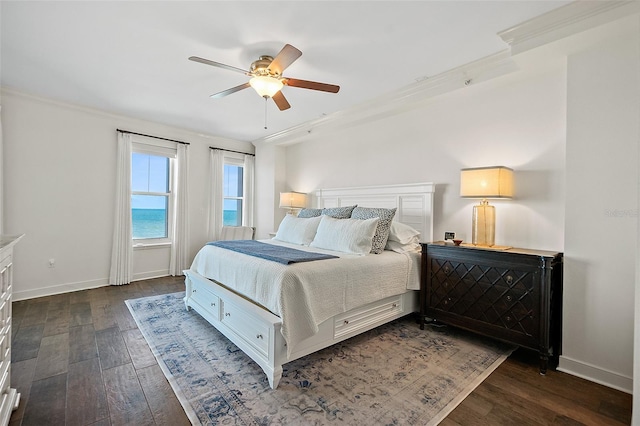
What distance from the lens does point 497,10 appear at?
1.98 metres

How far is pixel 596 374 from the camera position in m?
2.05

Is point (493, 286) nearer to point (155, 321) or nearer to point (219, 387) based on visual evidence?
point (219, 387)

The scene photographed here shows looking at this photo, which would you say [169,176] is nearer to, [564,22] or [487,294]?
[487,294]

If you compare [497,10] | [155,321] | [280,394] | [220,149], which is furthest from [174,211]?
[497,10]

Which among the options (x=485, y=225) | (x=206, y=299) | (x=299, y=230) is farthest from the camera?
(x=299, y=230)

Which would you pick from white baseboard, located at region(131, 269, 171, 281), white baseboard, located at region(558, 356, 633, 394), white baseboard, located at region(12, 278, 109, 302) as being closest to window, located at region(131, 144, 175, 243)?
white baseboard, located at region(131, 269, 171, 281)

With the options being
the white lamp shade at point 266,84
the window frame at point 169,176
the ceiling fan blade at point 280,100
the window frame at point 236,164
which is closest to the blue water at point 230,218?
the window frame at point 236,164

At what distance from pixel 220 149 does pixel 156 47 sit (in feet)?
9.79

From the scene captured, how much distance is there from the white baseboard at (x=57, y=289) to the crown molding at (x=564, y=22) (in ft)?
18.5

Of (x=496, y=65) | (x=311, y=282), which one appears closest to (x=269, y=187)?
(x=311, y=282)

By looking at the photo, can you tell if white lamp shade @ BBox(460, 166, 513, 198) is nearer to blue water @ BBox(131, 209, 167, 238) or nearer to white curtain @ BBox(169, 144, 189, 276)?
white curtain @ BBox(169, 144, 189, 276)

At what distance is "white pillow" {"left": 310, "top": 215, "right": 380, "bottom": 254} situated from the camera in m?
2.86

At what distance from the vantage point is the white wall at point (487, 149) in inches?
102

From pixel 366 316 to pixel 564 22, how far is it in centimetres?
266
